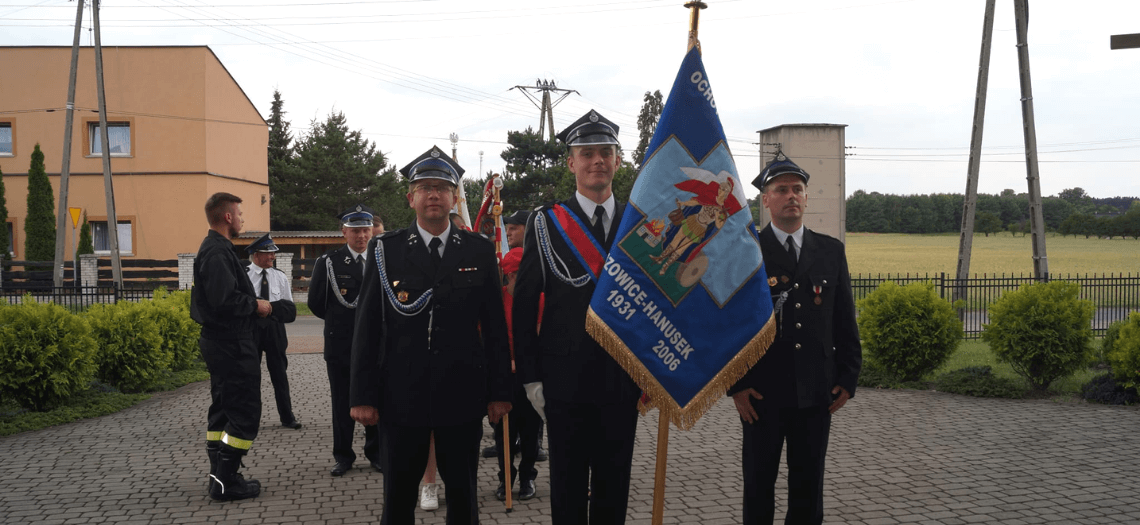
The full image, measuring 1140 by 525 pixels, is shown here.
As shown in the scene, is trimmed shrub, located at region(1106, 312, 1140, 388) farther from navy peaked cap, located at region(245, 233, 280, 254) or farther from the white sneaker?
navy peaked cap, located at region(245, 233, 280, 254)

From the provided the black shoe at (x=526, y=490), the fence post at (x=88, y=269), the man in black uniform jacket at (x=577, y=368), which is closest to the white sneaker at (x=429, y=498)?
the black shoe at (x=526, y=490)

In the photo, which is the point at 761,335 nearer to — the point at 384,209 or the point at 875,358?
the point at 875,358

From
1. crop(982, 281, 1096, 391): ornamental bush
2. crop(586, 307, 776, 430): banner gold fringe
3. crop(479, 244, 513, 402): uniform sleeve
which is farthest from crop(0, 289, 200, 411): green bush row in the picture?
crop(982, 281, 1096, 391): ornamental bush

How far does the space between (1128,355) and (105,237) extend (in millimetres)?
34431

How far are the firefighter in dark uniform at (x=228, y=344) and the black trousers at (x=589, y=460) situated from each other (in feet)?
10.2

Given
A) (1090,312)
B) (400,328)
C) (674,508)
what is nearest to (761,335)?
(400,328)

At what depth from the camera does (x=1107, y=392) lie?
360 inches

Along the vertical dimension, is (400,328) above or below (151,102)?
below

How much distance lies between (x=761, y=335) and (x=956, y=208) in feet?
213

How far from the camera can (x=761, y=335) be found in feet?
12.3

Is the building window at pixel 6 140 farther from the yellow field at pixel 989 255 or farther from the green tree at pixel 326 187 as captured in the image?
the yellow field at pixel 989 255

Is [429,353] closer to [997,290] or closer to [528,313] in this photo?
[528,313]

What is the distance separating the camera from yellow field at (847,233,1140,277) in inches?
1248

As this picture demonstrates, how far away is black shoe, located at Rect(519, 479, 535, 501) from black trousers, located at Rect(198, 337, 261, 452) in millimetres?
2022
